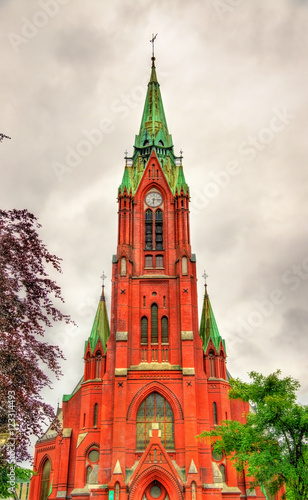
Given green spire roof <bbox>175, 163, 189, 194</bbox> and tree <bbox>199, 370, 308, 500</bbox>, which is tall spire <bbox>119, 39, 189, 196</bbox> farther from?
tree <bbox>199, 370, 308, 500</bbox>

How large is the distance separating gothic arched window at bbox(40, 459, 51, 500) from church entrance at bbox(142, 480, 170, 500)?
18929 millimetres

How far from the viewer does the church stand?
38250 mm

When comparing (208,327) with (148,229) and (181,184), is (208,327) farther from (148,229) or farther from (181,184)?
(181,184)

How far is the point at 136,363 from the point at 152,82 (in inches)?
1480

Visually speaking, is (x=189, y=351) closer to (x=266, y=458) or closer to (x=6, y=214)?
(x=266, y=458)

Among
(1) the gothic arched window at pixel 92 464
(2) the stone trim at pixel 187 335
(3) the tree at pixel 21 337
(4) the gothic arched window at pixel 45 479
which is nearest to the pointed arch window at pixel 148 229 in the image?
(2) the stone trim at pixel 187 335

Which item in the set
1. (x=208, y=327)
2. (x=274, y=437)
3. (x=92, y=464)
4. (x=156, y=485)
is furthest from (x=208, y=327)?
(x=274, y=437)

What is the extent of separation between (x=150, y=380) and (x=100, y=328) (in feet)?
31.1

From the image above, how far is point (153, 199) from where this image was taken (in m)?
51.4

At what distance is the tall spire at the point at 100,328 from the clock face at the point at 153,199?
38.0 feet

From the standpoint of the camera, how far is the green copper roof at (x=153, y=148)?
5197 cm

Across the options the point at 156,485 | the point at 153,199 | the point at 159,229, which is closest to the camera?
the point at 156,485

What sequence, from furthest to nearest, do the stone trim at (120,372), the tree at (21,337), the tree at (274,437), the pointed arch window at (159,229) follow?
the pointed arch window at (159,229), the stone trim at (120,372), the tree at (274,437), the tree at (21,337)

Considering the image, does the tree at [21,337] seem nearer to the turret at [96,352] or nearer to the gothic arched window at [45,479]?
the turret at [96,352]
